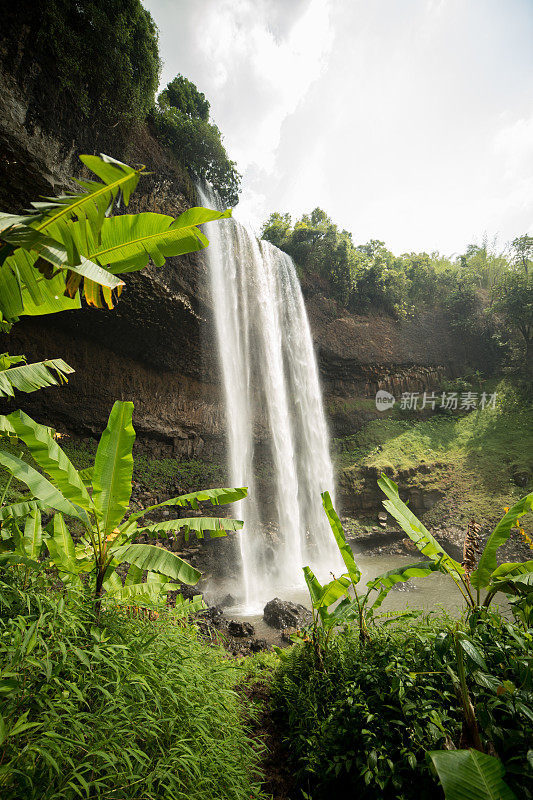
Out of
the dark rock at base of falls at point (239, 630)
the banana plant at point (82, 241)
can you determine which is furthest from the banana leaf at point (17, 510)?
the dark rock at base of falls at point (239, 630)

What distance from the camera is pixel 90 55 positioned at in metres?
7.34

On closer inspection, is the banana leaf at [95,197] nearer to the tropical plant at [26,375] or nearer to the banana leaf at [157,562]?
the tropical plant at [26,375]

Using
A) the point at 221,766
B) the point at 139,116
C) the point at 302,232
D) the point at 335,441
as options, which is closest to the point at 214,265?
the point at 139,116

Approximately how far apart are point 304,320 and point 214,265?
16.8ft

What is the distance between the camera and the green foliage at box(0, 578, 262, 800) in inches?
51.4

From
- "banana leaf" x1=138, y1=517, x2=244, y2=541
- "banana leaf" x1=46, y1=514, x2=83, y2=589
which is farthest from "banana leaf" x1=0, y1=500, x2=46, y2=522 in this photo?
"banana leaf" x1=138, y1=517, x2=244, y2=541

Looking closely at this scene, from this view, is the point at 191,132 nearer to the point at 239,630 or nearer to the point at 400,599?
the point at 239,630

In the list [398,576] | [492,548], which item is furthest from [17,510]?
[492,548]

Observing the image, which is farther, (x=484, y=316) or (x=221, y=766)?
(x=484, y=316)

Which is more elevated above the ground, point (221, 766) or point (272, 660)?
point (221, 766)

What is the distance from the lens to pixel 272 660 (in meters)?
4.08

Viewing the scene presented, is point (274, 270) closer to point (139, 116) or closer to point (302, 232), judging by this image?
point (302, 232)

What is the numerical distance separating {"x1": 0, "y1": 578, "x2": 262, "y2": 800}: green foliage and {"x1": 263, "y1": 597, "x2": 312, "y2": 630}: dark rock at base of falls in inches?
171

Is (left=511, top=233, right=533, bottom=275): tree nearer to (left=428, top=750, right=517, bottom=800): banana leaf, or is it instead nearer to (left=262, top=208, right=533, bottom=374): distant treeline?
(left=262, top=208, right=533, bottom=374): distant treeline
